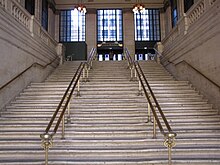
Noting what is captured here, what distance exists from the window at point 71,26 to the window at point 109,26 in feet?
4.76

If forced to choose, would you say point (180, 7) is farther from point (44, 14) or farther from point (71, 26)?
point (71, 26)

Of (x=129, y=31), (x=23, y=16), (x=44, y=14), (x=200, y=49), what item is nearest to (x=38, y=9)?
(x=44, y=14)

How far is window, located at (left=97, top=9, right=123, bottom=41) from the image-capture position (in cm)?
2048

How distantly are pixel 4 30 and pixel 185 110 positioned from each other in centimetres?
513

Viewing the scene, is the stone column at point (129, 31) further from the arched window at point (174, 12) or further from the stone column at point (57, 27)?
the stone column at point (57, 27)

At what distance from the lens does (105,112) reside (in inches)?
253

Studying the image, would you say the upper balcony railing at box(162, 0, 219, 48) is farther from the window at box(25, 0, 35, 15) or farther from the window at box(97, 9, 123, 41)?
the window at box(97, 9, 123, 41)

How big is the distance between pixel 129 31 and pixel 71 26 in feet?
14.7

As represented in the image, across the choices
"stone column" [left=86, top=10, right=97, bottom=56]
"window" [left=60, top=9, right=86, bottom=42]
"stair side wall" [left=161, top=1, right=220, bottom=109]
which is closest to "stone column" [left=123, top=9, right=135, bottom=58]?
"stone column" [left=86, top=10, right=97, bottom=56]

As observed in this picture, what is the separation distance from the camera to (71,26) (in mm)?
19547

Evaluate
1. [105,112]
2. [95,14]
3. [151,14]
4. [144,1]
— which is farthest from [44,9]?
[105,112]

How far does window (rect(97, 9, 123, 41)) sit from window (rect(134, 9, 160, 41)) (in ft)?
4.52

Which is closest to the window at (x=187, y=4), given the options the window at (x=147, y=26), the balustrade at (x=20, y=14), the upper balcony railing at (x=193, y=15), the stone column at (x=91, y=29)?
the upper balcony railing at (x=193, y=15)

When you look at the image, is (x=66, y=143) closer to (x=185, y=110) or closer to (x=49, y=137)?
(x=49, y=137)
